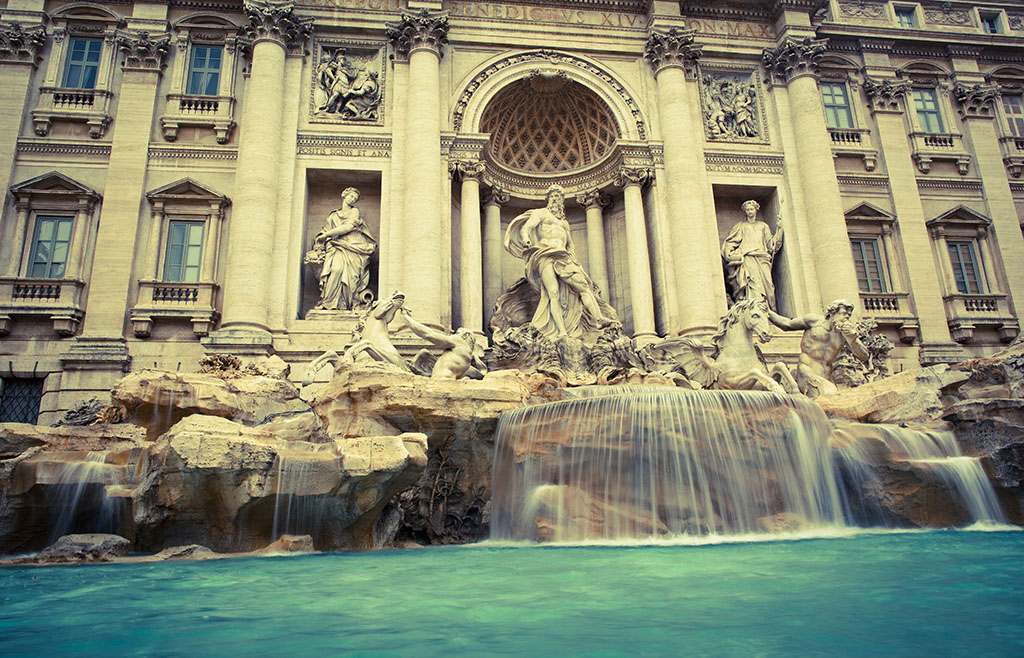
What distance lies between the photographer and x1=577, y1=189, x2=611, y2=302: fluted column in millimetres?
20109

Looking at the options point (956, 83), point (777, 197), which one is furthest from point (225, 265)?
point (956, 83)

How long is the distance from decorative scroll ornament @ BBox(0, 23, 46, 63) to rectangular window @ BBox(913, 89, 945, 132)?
A: 27002mm

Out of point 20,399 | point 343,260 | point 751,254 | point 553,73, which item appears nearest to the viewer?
point 20,399

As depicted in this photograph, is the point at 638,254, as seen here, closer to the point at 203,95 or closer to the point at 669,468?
the point at 669,468

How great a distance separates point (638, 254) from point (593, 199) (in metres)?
3.02

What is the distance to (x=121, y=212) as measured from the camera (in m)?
17.4

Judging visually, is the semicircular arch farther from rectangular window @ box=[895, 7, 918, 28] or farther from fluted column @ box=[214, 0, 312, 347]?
rectangular window @ box=[895, 7, 918, 28]

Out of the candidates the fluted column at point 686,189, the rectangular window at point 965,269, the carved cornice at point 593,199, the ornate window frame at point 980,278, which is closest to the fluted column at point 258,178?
the carved cornice at point 593,199

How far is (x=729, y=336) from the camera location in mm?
13680

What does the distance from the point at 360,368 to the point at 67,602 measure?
570cm

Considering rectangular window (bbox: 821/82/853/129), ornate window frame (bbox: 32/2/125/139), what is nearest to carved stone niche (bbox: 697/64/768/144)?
rectangular window (bbox: 821/82/853/129)

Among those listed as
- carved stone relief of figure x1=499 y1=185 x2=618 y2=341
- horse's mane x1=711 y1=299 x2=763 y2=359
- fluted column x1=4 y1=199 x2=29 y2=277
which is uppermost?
fluted column x1=4 y1=199 x2=29 y2=277

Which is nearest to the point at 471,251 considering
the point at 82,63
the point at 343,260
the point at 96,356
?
the point at 343,260

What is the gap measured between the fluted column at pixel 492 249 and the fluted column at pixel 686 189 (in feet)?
16.6
